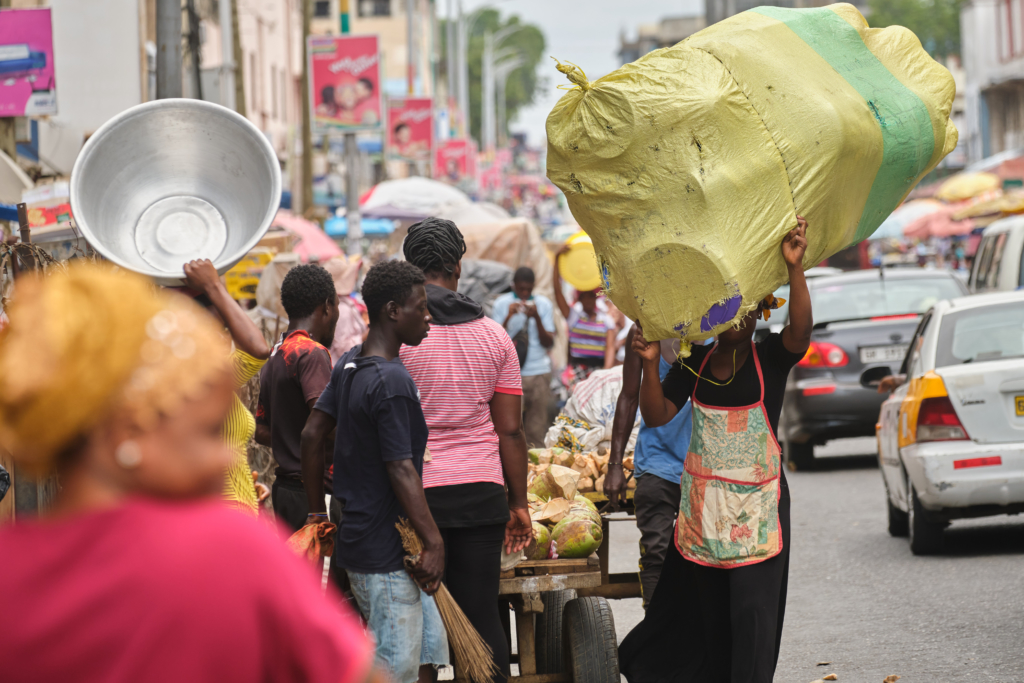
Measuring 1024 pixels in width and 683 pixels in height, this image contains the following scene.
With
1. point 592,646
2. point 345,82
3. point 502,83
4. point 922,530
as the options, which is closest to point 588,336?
point 922,530

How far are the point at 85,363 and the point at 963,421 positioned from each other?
682 centimetres

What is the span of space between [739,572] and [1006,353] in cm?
436

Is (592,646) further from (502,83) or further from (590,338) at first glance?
(502,83)

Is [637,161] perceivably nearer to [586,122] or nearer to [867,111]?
[586,122]

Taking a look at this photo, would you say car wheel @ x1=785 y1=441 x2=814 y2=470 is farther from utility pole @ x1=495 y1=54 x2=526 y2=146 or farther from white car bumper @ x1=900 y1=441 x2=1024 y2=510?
utility pole @ x1=495 y1=54 x2=526 y2=146

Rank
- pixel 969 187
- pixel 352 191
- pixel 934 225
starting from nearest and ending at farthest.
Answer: pixel 352 191, pixel 969 187, pixel 934 225

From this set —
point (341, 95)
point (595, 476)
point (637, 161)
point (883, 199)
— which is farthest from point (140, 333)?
point (341, 95)

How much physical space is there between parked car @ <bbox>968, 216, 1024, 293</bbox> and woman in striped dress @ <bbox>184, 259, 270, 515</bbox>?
31.9 feet

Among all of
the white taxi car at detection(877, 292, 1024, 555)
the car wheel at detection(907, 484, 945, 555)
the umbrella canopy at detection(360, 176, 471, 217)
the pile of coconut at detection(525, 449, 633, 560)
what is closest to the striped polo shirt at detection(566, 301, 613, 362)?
the white taxi car at detection(877, 292, 1024, 555)

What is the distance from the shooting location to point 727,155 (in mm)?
4090

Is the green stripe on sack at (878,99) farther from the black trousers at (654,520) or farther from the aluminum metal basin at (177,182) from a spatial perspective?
the aluminum metal basin at (177,182)

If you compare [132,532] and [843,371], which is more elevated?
[132,532]

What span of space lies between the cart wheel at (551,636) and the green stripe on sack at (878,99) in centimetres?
198

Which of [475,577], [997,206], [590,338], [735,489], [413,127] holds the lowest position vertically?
[997,206]
